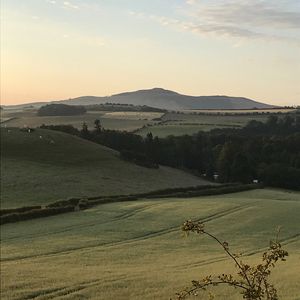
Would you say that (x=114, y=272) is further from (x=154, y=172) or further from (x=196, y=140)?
(x=196, y=140)

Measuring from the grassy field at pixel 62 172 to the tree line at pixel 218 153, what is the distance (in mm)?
7375

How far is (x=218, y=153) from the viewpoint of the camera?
11106 centimetres

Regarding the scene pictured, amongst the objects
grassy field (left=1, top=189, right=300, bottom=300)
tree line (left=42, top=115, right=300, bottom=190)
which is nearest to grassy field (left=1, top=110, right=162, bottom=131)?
tree line (left=42, top=115, right=300, bottom=190)

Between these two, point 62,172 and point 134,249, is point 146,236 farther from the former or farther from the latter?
point 62,172

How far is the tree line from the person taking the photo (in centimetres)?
9556

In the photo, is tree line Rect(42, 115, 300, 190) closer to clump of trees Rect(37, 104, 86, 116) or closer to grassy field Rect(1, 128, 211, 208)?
grassy field Rect(1, 128, 211, 208)

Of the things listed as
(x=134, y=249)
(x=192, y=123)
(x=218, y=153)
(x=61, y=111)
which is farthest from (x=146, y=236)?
(x=61, y=111)

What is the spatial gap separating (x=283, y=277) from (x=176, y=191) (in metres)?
50.2

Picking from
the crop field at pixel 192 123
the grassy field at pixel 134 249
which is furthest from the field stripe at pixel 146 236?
the crop field at pixel 192 123

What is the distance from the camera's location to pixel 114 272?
2470 cm

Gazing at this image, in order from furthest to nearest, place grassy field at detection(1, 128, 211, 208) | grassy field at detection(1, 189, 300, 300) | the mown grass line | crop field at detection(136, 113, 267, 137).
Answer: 1. crop field at detection(136, 113, 267, 137)
2. grassy field at detection(1, 128, 211, 208)
3. the mown grass line
4. grassy field at detection(1, 189, 300, 300)

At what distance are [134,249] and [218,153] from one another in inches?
3190

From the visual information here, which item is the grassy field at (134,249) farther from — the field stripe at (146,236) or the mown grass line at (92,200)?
the mown grass line at (92,200)

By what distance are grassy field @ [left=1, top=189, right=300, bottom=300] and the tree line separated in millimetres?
41229
